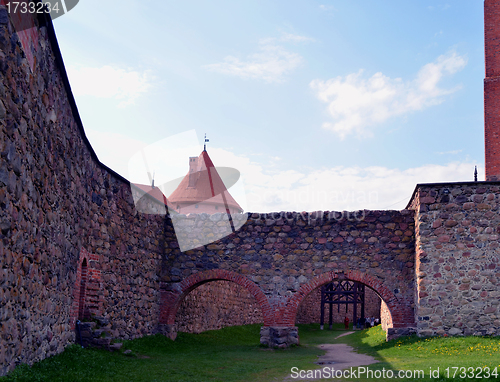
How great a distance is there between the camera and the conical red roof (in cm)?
2686

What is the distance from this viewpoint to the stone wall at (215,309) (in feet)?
46.2

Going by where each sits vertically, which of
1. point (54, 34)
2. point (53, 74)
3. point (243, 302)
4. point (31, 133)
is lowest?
point (243, 302)

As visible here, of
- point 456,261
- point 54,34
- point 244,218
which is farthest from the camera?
point 244,218

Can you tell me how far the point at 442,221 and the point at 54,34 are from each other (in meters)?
9.20

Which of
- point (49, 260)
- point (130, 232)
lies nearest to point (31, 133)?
point (49, 260)

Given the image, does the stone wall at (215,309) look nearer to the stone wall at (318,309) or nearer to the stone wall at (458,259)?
the stone wall at (318,309)

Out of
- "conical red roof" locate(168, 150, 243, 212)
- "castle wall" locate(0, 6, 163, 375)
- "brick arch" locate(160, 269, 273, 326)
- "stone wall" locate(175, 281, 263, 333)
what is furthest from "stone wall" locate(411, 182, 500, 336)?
"conical red roof" locate(168, 150, 243, 212)

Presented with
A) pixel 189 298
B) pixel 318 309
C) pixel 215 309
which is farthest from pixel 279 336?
pixel 318 309

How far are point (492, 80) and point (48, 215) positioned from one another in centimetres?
1904

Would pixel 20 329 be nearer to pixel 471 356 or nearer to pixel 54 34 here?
pixel 54 34

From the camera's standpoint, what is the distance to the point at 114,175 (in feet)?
32.2

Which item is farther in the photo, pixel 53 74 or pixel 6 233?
pixel 53 74

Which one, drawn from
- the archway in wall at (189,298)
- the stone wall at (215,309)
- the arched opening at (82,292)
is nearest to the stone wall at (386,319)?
the archway in wall at (189,298)

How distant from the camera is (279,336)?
1162cm
